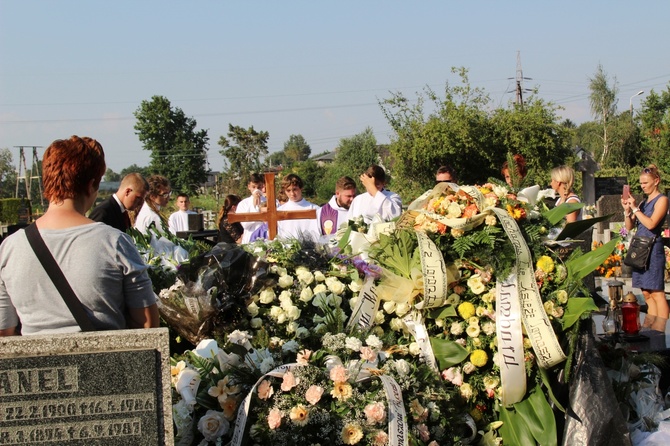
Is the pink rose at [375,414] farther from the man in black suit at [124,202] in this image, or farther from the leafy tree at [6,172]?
the leafy tree at [6,172]

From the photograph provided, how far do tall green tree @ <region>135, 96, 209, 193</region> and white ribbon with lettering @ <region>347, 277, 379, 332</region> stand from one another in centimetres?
5786

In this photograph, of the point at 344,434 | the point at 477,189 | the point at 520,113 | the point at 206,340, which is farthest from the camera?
the point at 520,113

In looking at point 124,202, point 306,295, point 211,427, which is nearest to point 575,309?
point 306,295

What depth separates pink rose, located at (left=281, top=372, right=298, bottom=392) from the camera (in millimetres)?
3234

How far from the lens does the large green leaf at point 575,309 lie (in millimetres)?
3627

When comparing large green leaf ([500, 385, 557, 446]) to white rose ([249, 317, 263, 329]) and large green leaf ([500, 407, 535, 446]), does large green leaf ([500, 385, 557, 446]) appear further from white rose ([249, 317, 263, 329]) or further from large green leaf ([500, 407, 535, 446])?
white rose ([249, 317, 263, 329])

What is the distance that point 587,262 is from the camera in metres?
3.94

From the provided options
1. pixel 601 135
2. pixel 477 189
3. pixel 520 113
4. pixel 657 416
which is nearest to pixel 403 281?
pixel 477 189

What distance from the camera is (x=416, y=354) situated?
3887 mm

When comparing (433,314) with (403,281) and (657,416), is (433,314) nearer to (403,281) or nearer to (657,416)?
(403,281)

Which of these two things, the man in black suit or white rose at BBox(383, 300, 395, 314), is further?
the man in black suit

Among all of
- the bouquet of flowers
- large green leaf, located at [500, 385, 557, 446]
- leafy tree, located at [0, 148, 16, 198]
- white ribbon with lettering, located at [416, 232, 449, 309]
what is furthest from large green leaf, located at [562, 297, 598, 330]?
leafy tree, located at [0, 148, 16, 198]

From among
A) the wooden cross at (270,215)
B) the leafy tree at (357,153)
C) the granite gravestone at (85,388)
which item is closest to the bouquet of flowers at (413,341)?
the granite gravestone at (85,388)

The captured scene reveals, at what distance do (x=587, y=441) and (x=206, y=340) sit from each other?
1.96 meters
